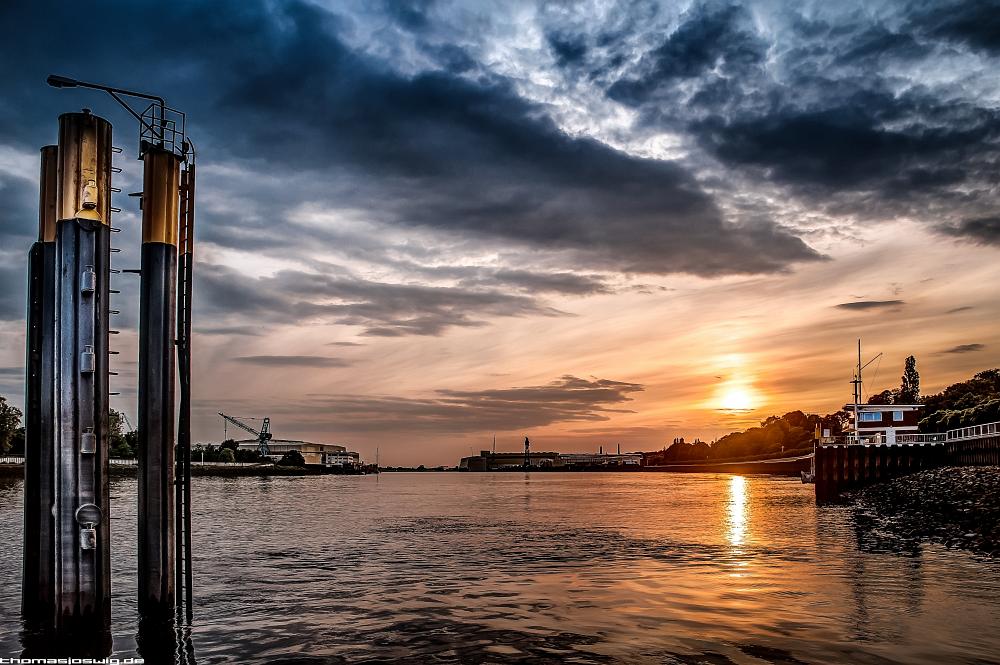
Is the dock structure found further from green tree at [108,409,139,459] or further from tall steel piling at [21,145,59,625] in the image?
green tree at [108,409,139,459]

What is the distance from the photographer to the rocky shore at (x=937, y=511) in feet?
110

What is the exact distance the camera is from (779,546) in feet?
116

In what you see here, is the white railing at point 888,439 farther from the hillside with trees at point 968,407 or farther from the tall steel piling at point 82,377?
the tall steel piling at point 82,377

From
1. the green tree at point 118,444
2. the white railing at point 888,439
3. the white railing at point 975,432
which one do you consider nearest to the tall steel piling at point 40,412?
the white railing at point 975,432

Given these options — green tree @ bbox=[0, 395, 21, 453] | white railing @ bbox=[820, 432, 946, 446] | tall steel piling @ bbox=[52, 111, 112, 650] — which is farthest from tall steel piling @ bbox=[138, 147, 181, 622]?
green tree @ bbox=[0, 395, 21, 453]

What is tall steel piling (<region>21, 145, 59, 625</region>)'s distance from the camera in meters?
16.2

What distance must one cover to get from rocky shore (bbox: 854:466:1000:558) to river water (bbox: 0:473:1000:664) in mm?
1892

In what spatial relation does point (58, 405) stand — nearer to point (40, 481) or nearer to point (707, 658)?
point (40, 481)

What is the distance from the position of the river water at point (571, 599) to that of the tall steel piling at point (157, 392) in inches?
59.5

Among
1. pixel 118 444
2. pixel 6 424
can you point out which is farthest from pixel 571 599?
pixel 118 444

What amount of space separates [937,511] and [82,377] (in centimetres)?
4507

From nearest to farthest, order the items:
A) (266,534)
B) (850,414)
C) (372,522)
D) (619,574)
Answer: (619,574)
(266,534)
(372,522)
(850,414)

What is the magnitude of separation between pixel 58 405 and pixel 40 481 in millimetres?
3851

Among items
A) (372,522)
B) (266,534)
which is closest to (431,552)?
(266,534)
